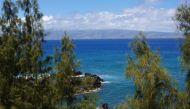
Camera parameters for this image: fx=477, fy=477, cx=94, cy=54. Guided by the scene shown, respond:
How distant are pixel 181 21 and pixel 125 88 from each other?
238 feet

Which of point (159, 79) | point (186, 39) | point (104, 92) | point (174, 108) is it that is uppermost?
point (186, 39)

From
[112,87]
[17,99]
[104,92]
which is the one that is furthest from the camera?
[112,87]

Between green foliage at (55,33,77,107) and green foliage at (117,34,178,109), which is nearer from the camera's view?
green foliage at (117,34,178,109)

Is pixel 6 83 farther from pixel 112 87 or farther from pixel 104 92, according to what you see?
pixel 112 87

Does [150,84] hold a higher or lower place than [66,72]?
lower

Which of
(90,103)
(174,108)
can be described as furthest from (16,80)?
(174,108)

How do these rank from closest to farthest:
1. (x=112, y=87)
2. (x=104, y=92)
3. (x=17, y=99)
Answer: (x=17, y=99), (x=104, y=92), (x=112, y=87)

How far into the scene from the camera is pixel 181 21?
3444cm

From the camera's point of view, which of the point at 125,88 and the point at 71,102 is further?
the point at 125,88

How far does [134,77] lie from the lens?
114 feet

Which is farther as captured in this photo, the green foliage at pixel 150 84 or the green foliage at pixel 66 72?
the green foliage at pixel 66 72

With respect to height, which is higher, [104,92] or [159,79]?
[159,79]

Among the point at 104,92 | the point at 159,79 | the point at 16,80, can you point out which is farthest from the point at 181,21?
the point at 104,92

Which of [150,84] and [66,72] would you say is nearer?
[150,84]
